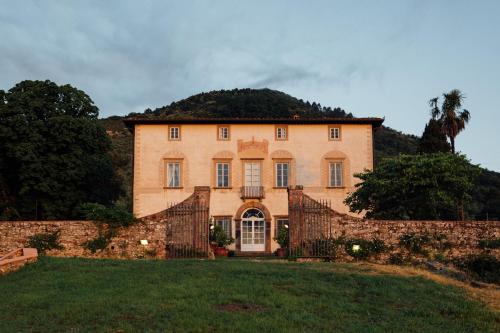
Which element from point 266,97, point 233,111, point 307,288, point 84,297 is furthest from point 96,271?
point 266,97

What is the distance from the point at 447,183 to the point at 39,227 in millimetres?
16969

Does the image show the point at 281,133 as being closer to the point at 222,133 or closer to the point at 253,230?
the point at 222,133

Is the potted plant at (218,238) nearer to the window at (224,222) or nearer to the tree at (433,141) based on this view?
the window at (224,222)

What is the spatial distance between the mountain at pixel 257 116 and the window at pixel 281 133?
18.4 metres

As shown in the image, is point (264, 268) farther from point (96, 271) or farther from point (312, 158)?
point (312, 158)

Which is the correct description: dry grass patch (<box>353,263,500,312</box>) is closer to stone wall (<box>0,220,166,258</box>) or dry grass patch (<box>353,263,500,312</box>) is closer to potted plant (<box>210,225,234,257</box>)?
stone wall (<box>0,220,166,258</box>)

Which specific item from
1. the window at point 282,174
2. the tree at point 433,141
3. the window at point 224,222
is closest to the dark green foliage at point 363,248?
the window at point 282,174

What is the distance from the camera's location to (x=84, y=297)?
1090 cm

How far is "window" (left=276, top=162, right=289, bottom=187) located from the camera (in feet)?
102

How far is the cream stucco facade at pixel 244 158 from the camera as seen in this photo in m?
30.6

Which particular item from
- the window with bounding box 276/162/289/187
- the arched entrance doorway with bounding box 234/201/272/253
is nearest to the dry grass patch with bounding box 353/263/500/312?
the arched entrance doorway with bounding box 234/201/272/253

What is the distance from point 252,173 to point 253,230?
10.5ft

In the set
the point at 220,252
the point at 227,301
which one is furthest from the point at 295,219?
the point at 227,301

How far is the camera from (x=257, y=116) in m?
58.3
